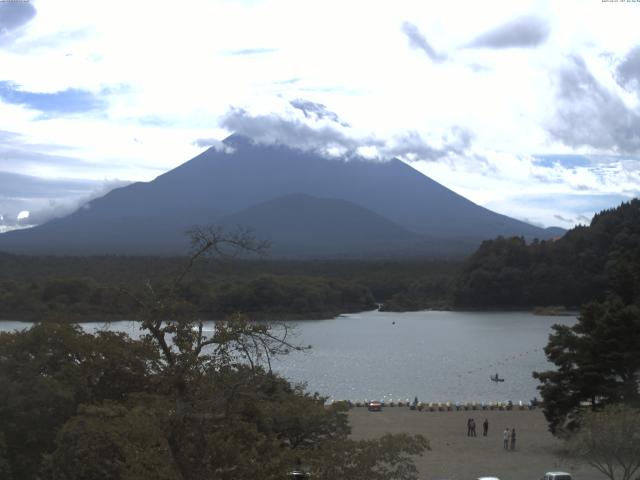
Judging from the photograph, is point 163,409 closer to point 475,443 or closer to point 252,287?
point 475,443

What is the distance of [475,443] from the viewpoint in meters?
17.2

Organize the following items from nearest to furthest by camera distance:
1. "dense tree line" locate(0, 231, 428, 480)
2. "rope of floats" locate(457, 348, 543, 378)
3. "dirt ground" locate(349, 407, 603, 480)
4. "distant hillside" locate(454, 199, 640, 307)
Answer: "dense tree line" locate(0, 231, 428, 480)
"dirt ground" locate(349, 407, 603, 480)
"rope of floats" locate(457, 348, 543, 378)
"distant hillside" locate(454, 199, 640, 307)

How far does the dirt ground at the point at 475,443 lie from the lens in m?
14.0

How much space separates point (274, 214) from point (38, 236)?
31.8m

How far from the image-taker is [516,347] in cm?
3694

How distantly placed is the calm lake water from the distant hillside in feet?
14.1

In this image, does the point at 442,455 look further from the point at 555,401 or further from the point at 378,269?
the point at 378,269

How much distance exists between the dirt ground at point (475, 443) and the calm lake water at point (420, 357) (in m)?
3.65

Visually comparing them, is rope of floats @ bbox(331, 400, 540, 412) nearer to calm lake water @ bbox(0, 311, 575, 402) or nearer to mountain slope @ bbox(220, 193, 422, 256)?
calm lake water @ bbox(0, 311, 575, 402)

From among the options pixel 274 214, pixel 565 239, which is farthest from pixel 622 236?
pixel 274 214

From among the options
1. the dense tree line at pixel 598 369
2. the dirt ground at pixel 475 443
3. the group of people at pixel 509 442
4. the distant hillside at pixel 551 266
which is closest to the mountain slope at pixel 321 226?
the distant hillside at pixel 551 266

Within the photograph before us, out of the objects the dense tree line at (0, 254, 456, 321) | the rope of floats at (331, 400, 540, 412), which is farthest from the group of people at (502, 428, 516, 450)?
the dense tree line at (0, 254, 456, 321)

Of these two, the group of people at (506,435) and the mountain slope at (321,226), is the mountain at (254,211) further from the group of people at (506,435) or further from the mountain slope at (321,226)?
the group of people at (506,435)

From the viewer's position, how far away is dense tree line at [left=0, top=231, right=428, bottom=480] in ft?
18.2
